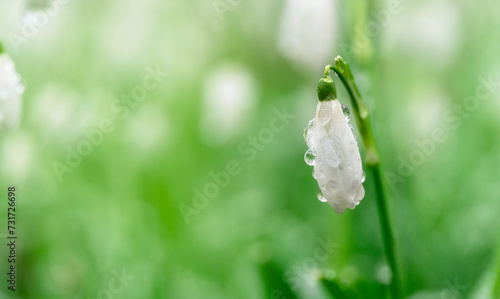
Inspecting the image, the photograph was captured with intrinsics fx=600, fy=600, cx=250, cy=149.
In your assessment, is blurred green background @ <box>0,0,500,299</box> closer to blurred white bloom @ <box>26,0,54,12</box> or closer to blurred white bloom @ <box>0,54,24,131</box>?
blurred white bloom @ <box>26,0,54,12</box>

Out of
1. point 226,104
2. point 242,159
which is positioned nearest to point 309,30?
point 226,104

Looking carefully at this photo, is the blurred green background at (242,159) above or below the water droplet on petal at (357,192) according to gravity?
below

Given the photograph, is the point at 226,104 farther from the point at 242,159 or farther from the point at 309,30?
the point at 309,30

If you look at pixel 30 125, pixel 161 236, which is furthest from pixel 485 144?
pixel 30 125

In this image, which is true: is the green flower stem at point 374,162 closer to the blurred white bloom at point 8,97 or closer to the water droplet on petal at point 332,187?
the water droplet on petal at point 332,187

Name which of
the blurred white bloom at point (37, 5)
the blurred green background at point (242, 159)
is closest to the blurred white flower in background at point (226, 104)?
the blurred green background at point (242, 159)

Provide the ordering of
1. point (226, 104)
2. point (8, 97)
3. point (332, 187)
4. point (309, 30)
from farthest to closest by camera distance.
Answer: point (226, 104), point (309, 30), point (8, 97), point (332, 187)

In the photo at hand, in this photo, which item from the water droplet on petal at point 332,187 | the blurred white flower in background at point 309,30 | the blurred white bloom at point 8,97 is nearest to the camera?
the water droplet on petal at point 332,187
